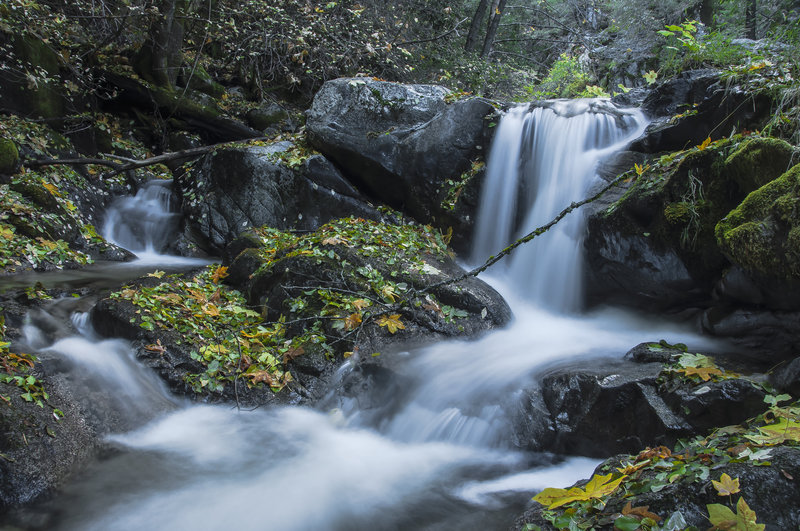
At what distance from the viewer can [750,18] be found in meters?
10.7

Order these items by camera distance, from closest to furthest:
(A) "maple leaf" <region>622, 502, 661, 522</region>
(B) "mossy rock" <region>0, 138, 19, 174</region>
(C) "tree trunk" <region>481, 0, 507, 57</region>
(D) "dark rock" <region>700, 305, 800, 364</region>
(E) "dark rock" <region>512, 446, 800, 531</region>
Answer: (E) "dark rock" <region>512, 446, 800, 531</region> < (A) "maple leaf" <region>622, 502, 661, 522</region> < (D) "dark rock" <region>700, 305, 800, 364</region> < (B) "mossy rock" <region>0, 138, 19, 174</region> < (C) "tree trunk" <region>481, 0, 507, 57</region>

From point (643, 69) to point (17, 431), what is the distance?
41.6ft

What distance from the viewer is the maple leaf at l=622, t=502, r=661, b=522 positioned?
6.57 feet

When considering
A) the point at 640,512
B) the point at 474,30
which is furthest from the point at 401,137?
the point at 474,30

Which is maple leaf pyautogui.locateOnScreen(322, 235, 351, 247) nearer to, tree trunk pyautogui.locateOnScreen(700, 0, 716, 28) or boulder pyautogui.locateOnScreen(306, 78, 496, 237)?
boulder pyautogui.locateOnScreen(306, 78, 496, 237)

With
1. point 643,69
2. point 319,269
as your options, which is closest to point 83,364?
point 319,269

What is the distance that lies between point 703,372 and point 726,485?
1.69 meters

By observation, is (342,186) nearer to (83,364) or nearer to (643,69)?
(83,364)

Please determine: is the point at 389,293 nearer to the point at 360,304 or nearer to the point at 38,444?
the point at 360,304

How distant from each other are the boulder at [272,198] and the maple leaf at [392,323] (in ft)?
12.1

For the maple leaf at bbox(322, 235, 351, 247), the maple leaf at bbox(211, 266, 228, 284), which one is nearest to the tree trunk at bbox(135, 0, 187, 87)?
the maple leaf at bbox(211, 266, 228, 284)

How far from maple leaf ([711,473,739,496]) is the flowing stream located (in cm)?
136

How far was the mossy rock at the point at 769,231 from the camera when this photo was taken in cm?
351

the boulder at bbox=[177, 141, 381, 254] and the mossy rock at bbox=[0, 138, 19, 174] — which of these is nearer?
the mossy rock at bbox=[0, 138, 19, 174]
